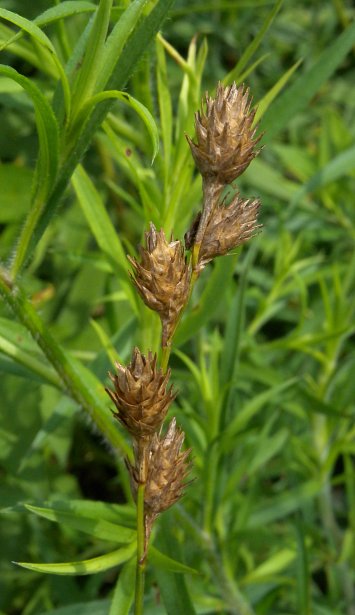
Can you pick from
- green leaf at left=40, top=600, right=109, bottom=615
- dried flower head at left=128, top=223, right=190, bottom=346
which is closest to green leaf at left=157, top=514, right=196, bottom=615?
green leaf at left=40, top=600, right=109, bottom=615

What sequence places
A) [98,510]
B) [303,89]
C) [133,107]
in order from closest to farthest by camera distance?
[133,107] → [98,510] → [303,89]

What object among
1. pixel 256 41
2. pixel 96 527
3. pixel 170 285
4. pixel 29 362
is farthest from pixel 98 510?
pixel 256 41

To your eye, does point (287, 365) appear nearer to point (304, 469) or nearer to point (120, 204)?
point (304, 469)

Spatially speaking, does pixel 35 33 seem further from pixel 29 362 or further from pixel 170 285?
pixel 29 362

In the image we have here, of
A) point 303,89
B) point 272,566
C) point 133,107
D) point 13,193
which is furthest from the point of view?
point 13,193

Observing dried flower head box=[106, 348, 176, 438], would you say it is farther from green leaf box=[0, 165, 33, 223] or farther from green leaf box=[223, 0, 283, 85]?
green leaf box=[0, 165, 33, 223]

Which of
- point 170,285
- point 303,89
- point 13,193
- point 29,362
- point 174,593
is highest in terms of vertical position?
point 13,193

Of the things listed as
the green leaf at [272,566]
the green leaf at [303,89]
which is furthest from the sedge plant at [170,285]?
the green leaf at [272,566]
